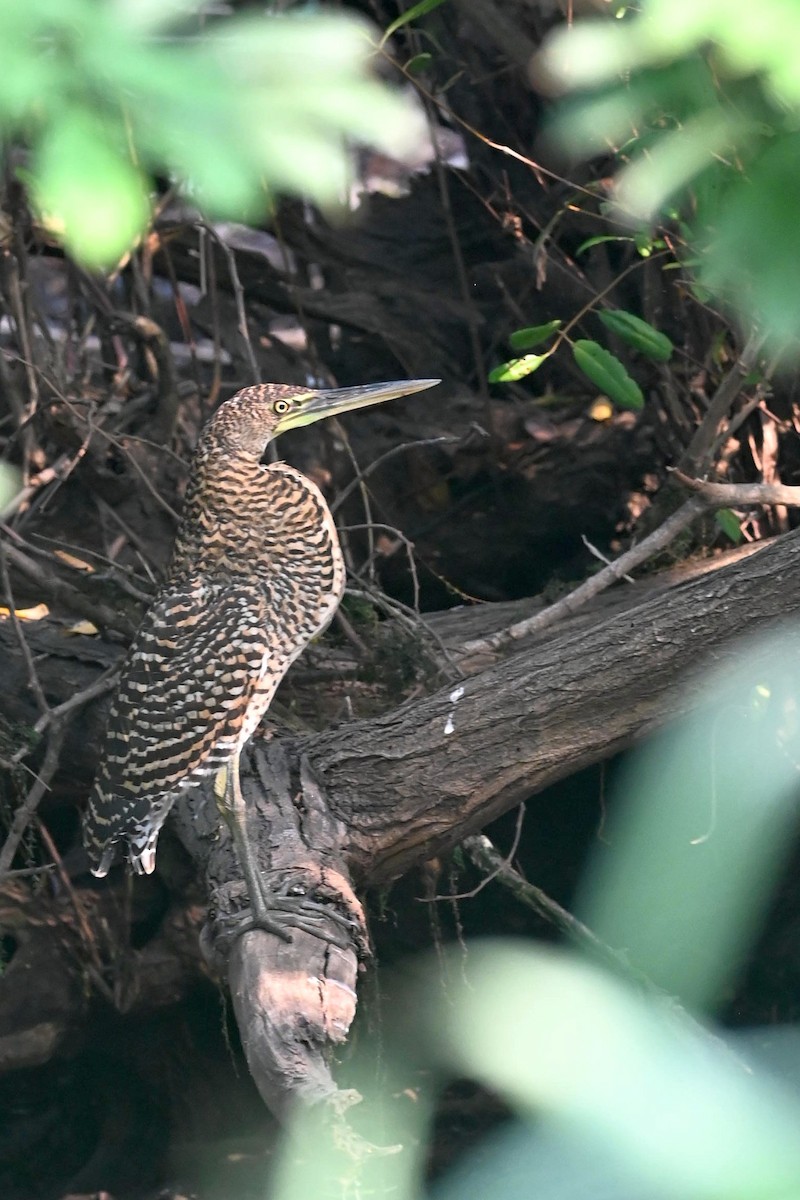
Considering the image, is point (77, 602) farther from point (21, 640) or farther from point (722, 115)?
point (722, 115)

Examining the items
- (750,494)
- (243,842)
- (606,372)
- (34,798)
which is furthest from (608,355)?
(34,798)

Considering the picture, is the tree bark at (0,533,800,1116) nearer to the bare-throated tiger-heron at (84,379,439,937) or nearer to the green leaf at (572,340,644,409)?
the bare-throated tiger-heron at (84,379,439,937)

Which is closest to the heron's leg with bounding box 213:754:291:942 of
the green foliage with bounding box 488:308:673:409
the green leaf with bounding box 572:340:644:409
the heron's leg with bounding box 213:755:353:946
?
the heron's leg with bounding box 213:755:353:946

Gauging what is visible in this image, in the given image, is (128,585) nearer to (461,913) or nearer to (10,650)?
(10,650)

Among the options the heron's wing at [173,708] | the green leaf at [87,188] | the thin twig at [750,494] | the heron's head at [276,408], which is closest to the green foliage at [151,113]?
the green leaf at [87,188]

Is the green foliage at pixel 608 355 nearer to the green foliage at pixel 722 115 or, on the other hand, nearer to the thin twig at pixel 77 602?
the thin twig at pixel 77 602

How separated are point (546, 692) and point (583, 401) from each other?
1685mm

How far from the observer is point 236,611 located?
264cm

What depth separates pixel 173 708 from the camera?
101 inches

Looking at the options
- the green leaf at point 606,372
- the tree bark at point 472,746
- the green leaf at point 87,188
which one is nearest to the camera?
the green leaf at point 87,188

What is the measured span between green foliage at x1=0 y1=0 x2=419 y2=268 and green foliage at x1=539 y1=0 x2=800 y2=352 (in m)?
0.12

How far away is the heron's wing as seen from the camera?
2.55 m

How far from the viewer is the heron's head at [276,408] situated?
2748 mm

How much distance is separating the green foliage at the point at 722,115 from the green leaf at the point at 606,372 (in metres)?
2.13
